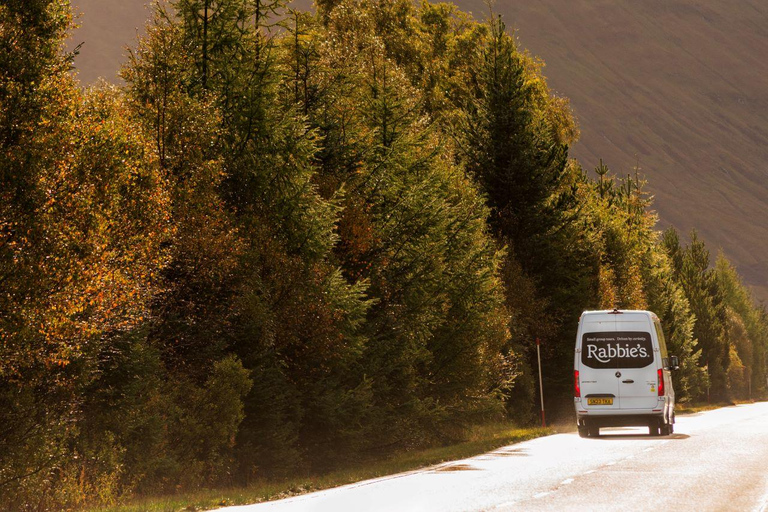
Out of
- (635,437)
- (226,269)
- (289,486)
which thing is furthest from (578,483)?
(635,437)

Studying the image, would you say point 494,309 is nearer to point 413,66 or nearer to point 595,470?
point 595,470

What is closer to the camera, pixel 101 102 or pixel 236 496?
pixel 236 496

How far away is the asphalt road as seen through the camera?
13633 millimetres

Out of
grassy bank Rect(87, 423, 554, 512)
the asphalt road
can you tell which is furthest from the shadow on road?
grassy bank Rect(87, 423, 554, 512)

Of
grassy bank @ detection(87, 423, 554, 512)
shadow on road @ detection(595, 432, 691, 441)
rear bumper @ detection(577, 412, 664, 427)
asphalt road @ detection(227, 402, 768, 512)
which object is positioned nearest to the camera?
asphalt road @ detection(227, 402, 768, 512)

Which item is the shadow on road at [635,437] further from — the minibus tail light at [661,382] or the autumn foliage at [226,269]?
the autumn foliage at [226,269]

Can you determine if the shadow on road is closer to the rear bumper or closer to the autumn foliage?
the rear bumper

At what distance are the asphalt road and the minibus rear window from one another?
7.76 ft

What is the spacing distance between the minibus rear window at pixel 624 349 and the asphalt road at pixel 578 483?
236 centimetres

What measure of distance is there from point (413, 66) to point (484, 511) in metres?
38.2

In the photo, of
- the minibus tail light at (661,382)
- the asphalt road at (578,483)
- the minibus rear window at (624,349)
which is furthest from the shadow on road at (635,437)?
the asphalt road at (578,483)

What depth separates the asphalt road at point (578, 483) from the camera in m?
13.6

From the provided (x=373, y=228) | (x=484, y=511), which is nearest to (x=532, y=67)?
(x=373, y=228)

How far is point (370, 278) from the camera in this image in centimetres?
2653
